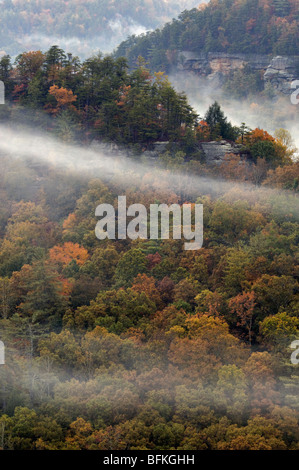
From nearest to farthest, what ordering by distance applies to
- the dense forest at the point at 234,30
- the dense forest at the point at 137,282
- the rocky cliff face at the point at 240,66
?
the dense forest at the point at 137,282, the rocky cliff face at the point at 240,66, the dense forest at the point at 234,30

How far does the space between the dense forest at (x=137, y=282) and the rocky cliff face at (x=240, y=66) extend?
130ft

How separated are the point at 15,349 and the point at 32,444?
881cm

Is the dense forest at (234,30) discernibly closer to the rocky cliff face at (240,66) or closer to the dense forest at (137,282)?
the rocky cliff face at (240,66)

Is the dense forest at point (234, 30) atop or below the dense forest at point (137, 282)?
atop

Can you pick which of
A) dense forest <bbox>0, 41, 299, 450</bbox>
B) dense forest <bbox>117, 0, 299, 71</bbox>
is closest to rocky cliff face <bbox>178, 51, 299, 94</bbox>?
dense forest <bbox>117, 0, 299, 71</bbox>

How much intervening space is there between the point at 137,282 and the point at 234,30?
89167 millimetres

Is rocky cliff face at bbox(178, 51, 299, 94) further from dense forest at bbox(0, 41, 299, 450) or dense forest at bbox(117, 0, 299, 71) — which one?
dense forest at bbox(0, 41, 299, 450)

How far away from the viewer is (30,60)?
84562 millimetres

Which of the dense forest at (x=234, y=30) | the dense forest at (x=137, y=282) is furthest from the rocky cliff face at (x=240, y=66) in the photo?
the dense forest at (x=137, y=282)

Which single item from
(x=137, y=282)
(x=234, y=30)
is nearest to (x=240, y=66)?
(x=234, y=30)

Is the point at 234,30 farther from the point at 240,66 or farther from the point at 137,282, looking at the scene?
the point at 137,282

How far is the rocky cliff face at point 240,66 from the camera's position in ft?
395

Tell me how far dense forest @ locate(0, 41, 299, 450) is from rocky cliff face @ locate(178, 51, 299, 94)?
39767mm

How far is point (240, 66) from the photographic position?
12812 centimetres
